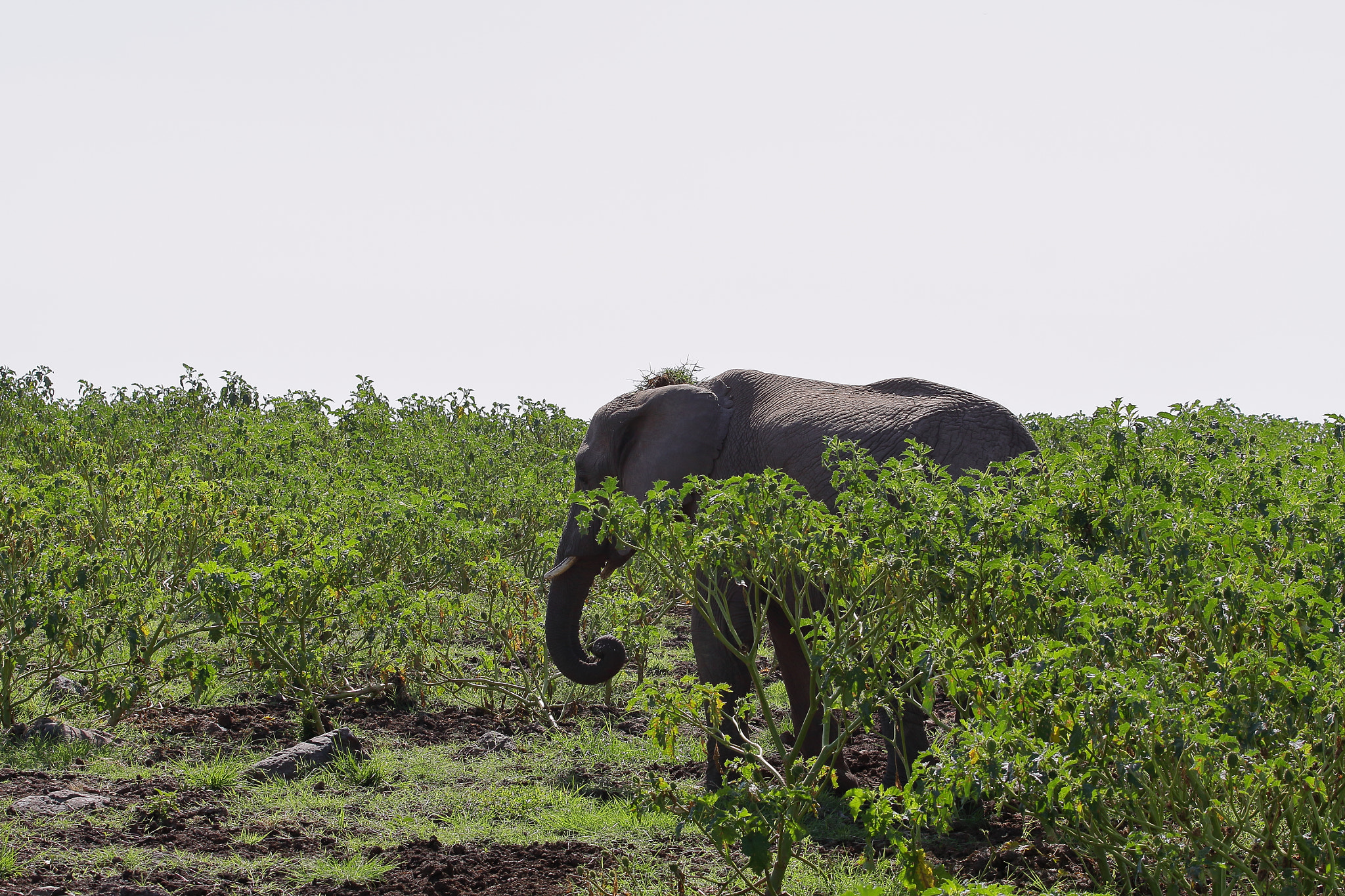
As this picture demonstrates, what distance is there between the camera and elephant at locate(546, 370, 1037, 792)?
571 cm

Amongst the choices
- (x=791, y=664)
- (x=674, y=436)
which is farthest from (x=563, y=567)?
(x=791, y=664)

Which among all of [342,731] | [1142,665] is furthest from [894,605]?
[342,731]

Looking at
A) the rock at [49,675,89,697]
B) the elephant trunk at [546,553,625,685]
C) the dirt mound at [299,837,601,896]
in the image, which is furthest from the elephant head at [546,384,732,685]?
the rock at [49,675,89,697]

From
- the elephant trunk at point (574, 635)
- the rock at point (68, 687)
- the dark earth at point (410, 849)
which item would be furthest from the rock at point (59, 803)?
the elephant trunk at point (574, 635)

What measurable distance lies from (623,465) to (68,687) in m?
4.08

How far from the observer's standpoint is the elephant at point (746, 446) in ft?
18.7

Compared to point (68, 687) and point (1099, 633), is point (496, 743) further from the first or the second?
point (1099, 633)

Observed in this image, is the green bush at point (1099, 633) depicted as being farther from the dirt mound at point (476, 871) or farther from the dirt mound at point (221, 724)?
the dirt mound at point (221, 724)

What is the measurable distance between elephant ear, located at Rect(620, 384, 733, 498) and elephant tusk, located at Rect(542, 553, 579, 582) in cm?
51

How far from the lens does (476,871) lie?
4.80 meters

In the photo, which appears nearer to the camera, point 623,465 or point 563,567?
point 563,567

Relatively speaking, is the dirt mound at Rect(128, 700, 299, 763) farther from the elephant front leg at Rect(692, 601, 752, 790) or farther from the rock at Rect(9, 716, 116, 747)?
the elephant front leg at Rect(692, 601, 752, 790)

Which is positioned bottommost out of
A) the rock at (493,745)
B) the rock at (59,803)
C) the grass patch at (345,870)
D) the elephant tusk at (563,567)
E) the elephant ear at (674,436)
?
the grass patch at (345,870)

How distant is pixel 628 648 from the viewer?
26.4 feet
